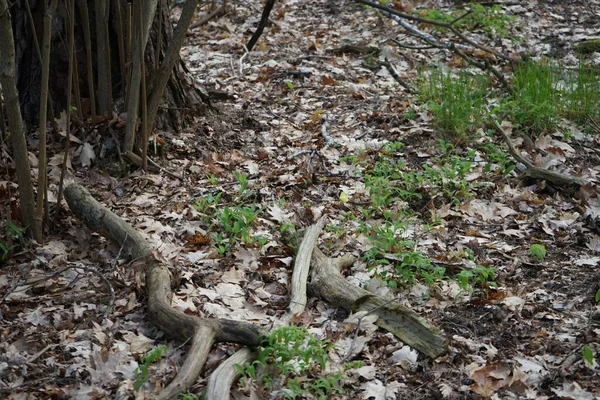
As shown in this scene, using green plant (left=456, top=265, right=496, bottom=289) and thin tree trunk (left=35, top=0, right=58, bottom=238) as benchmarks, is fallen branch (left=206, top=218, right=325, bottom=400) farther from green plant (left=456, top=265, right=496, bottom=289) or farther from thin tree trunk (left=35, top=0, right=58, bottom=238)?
thin tree trunk (left=35, top=0, right=58, bottom=238)

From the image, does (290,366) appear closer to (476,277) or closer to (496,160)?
(476,277)

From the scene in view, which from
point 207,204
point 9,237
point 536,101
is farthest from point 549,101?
point 9,237

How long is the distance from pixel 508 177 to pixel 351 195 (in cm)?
128

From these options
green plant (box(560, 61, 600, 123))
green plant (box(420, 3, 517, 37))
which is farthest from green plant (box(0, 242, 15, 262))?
green plant (box(420, 3, 517, 37))

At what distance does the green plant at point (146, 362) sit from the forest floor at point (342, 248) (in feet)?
0.12

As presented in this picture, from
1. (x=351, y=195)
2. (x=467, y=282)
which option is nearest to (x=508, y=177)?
(x=351, y=195)

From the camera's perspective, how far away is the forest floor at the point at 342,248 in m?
3.08

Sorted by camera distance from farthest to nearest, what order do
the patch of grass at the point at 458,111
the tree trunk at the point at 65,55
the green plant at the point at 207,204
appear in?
the patch of grass at the point at 458,111
the tree trunk at the point at 65,55
the green plant at the point at 207,204

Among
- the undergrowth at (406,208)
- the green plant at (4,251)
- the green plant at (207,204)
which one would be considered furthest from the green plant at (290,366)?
the green plant at (4,251)

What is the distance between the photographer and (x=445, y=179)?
198 inches

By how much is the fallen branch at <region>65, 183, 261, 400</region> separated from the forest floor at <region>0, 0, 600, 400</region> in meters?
0.09

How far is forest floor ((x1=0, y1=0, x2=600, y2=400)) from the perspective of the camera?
3.08 metres

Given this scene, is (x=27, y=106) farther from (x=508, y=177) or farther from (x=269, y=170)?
(x=508, y=177)

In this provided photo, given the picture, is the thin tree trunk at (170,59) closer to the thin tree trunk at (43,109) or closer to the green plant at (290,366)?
the thin tree trunk at (43,109)
